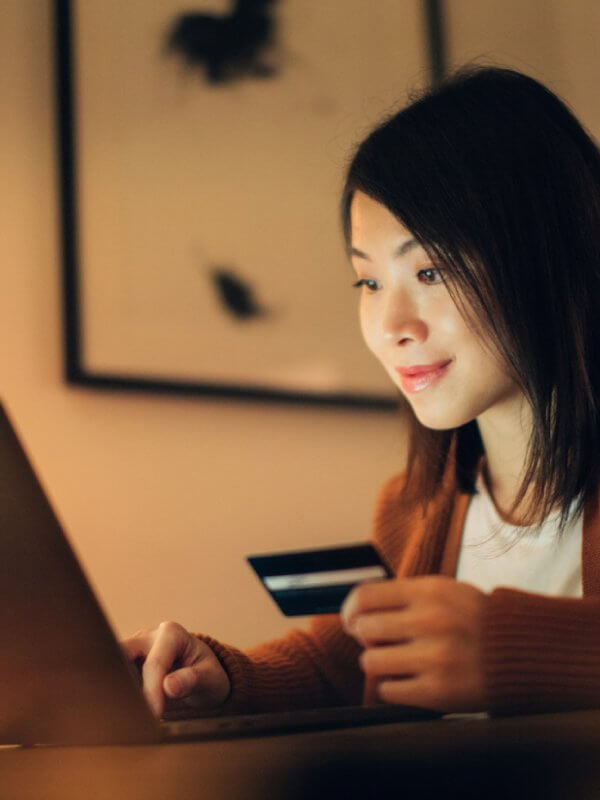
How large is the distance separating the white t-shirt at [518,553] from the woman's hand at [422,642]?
0.32m

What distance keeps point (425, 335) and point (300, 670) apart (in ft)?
1.36

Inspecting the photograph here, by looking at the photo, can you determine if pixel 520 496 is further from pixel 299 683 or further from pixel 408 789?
pixel 408 789

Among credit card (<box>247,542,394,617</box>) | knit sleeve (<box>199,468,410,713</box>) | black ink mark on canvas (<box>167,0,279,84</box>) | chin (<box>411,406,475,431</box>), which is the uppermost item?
black ink mark on canvas (<box>167,0,279,84</box>)

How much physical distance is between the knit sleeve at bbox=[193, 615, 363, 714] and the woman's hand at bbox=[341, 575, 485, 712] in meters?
0.27

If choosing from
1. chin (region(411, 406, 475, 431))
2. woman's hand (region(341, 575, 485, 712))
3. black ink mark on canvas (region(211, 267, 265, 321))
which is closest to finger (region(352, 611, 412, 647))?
woman's hand (region(341, 575, 485, 712))

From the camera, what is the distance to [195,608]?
4.16 feet

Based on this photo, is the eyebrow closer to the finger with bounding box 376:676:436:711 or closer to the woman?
the woman

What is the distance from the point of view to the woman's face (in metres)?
0.86

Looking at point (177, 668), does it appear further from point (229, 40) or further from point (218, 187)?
point (229, 40)

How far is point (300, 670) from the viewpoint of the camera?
100 cm

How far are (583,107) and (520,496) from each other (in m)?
0.99

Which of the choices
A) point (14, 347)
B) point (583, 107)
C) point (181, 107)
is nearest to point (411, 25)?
point (583, 107)

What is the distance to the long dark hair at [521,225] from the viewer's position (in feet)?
2.75

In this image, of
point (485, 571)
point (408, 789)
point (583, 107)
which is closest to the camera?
point (408, 789)
